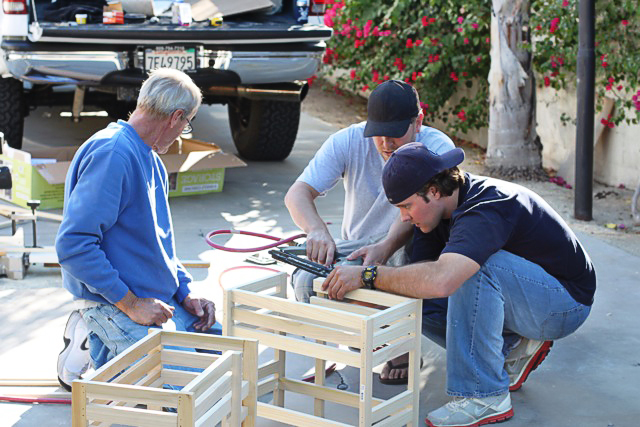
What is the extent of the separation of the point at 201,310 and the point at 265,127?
14.4 ft

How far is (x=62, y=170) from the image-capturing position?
6.36 metres

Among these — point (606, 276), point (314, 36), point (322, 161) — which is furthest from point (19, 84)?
point (606, 276)

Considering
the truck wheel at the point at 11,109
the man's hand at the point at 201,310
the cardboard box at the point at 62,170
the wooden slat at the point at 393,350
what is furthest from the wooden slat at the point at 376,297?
the truck wheel at the point at 11,109

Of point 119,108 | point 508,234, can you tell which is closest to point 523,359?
point 508,234

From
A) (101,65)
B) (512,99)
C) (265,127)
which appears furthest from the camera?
(265,127)

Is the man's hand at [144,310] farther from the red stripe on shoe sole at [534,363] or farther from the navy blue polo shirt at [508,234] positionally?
the red stripe on shoe sole at [534,363]

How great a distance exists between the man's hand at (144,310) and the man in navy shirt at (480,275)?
0.60m

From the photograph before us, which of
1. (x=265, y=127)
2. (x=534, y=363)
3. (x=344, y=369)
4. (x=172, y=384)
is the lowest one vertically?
(x=344, y=369)

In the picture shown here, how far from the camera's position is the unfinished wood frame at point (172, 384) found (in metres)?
2.58

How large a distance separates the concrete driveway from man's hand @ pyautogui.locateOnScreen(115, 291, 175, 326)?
537mm

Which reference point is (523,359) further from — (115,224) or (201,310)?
(115,224)

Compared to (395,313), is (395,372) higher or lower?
lower

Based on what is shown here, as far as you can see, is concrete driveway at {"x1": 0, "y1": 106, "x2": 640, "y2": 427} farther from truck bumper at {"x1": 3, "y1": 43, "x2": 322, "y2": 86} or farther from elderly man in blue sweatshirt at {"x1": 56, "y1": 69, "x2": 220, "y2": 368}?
truck bumper at {"x1": 3, "y1": 43, "x2": 322, "y2": 86}

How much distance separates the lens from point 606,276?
5.37 m
